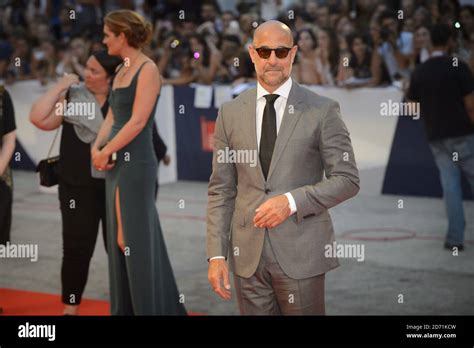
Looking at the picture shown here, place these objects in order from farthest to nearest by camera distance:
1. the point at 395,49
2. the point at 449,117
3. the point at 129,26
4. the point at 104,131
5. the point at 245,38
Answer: the point at 245,38 < the point at 395,49 < the point at 449,117 < the point at 104,131 < the point at 129,26

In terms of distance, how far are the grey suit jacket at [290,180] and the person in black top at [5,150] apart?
2.87m

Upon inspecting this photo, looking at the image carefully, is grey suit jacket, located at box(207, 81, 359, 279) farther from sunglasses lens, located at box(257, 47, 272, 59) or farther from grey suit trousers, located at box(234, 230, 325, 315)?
sunglasses lens, located at box(257, 47, 272, 59)

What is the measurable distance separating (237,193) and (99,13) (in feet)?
46.2

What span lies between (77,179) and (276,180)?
9.10ft

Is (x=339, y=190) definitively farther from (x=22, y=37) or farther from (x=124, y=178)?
(x=22, y=37)

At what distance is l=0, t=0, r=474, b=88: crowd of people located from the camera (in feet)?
41.9

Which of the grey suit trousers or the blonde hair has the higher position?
the blonde hair

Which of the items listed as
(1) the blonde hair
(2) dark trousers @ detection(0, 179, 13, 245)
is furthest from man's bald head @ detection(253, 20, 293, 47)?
(2) dark trousers @ detection(0, 179, 13, 245)

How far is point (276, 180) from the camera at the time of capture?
185 inches

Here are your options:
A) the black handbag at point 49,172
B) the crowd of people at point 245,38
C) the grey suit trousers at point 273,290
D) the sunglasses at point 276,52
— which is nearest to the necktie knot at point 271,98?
the sunglasses at point 276,52

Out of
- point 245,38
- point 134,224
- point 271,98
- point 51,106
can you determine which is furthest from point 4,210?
point 245,38

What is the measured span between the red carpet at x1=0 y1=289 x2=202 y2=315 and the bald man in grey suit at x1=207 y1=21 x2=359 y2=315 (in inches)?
117

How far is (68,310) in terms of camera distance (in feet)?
23.9

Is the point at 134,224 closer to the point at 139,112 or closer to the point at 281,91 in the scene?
the point at 139,112
